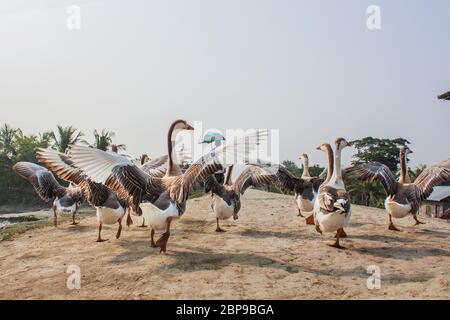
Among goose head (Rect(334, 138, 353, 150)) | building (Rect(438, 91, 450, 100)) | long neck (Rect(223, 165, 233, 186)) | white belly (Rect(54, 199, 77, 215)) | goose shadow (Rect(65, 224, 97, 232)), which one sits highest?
building (Rect(438, 91, 450, 100))

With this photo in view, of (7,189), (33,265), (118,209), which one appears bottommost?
(7,189)

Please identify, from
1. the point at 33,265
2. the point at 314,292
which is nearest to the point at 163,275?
the point at 314,292

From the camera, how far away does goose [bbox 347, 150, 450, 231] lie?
970 cm

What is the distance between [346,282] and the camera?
19.0 ft

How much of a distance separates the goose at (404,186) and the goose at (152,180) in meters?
5.59

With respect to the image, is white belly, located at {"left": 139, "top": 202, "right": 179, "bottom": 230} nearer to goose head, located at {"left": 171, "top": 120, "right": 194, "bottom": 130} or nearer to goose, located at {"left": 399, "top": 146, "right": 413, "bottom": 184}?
goose head, located at {"left": 171, "top": 120, "right": 194, "bottom": 130}

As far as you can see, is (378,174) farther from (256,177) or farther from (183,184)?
(183,184)

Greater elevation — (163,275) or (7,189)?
(163,275)

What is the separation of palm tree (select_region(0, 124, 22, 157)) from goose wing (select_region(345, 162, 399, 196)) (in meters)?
39.6

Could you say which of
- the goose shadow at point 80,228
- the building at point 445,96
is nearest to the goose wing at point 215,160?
the goose shadow at point 80,228

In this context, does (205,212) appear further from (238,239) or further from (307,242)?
(307,242)

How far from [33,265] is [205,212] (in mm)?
7532

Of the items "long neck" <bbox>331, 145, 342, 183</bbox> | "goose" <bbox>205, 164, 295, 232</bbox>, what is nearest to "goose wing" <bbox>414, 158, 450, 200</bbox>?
"long neck" <bbox>331, 145, 342, 183</bbox>
